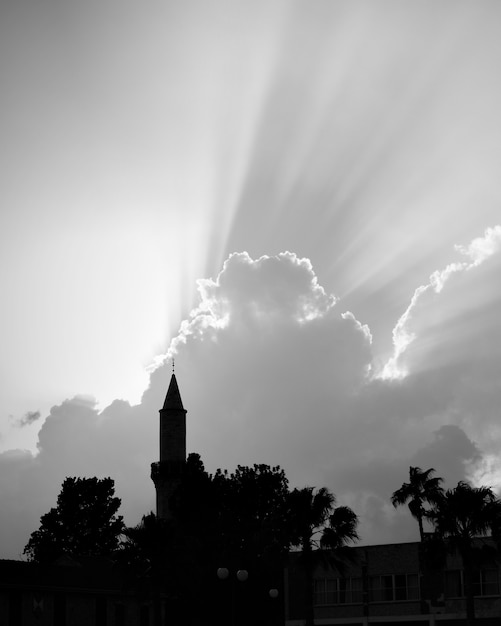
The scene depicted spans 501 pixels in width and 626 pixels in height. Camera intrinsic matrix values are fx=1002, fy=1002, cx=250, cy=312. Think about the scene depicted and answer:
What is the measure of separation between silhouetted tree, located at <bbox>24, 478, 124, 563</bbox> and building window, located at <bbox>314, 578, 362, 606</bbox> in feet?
164

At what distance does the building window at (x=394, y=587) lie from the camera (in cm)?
6300

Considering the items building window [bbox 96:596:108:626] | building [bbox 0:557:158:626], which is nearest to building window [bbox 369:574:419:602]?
building [bbox 0:557:158:626]

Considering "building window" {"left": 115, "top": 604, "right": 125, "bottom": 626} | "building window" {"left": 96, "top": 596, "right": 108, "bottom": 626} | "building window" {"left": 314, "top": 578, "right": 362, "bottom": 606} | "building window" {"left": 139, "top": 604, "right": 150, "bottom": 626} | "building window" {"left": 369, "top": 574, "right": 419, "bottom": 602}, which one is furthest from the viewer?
"building window" {"left": 139, "top": 604, "right": 150, "bottom": 626}

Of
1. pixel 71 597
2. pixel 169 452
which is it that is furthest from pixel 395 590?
pixel 169 452

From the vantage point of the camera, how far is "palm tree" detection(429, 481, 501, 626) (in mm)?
54094

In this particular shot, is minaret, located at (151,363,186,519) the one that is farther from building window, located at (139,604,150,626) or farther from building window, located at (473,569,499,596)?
building window, located at (473,569,499,596)

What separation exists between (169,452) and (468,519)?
44.7m

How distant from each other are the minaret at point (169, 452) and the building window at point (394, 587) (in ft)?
104

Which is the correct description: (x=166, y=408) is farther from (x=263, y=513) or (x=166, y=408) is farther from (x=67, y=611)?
(x=67, y=611)

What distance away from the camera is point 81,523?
115875 millimetres

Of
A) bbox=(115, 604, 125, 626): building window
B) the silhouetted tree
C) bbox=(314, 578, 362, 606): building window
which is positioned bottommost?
bbox=(115, 604, 125, 626): building window

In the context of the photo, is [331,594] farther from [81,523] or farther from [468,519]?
[81,523]

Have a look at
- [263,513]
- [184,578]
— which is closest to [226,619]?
[184,578]

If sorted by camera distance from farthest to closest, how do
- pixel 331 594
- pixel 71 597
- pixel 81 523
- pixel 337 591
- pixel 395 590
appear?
pixel 81 523 → pixel 331 594 → pixel 337 591 → pixel 71 597 → pixel 395 590
